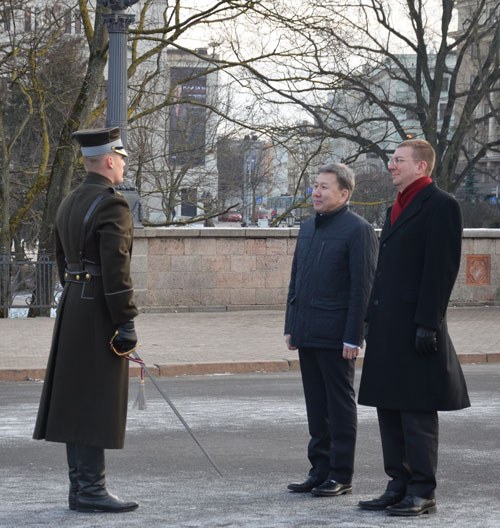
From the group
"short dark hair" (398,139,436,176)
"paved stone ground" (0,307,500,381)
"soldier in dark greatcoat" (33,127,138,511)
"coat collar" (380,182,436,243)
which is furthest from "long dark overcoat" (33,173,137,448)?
"paved stone ground" (0,307,500,381)

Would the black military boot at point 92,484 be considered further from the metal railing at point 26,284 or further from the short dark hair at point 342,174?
the metal railing at point 26,284

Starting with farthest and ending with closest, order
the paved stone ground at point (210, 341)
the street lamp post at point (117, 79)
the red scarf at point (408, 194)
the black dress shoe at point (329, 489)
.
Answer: the street lamp post at point (117, 79)
the paved stone ground at point (210, 341)
the black dress shoe at point (329, 489)
the red scarf at point (408, 194)

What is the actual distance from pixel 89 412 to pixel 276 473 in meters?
1.59

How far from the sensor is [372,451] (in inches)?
274

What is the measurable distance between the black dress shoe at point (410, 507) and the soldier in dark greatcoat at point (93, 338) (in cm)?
135

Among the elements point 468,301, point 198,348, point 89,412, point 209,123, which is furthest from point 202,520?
point 209,123

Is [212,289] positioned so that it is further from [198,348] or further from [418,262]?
[418,262]

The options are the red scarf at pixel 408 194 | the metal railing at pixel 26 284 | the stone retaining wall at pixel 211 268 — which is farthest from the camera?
the stone retaining wall at pixel 211 268

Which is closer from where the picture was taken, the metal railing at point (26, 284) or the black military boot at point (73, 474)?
the black military boot at point (73, 474)

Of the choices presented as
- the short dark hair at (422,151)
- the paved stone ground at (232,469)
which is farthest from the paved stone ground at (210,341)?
the short dark hair at (422,151)

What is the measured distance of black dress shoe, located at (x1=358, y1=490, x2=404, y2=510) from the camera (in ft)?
17.0

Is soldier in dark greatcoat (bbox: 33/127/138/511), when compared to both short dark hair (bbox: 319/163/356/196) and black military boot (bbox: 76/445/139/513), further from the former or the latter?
short dark hair (bbox: 319/163/356/196)

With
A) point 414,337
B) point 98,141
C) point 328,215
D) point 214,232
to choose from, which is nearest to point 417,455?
point 414,337

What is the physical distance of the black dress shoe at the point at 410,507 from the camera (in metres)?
5.03
